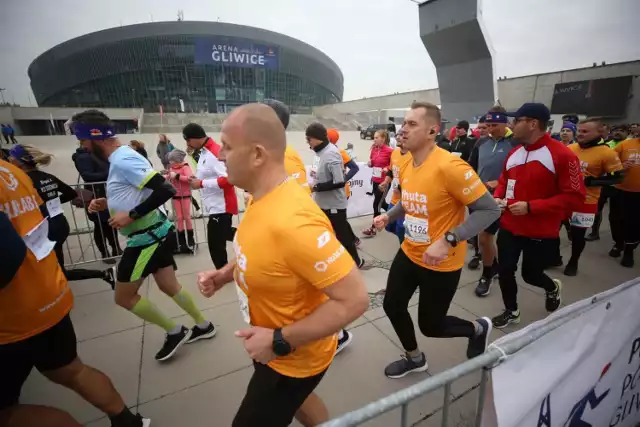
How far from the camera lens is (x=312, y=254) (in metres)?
1.08

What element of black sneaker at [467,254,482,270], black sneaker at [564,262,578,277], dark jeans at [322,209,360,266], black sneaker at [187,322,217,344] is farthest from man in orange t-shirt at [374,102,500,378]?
black sneaker at [564,262,578,277]

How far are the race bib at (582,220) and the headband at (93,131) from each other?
589 cm

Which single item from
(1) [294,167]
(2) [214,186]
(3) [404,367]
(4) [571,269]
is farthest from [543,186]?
(2) [214,186]

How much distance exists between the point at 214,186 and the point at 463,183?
2.81 metres

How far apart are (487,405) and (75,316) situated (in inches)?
179

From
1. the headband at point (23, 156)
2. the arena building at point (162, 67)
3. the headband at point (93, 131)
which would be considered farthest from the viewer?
the arena building at point (162, 67)

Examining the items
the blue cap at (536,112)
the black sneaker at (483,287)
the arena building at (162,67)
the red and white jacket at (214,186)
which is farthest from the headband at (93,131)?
the arena building at (162,67)

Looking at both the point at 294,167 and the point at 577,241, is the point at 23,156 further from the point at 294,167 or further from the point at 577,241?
the point at 577,241

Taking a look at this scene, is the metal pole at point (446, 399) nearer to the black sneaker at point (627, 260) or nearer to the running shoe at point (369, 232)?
the running shoe at point (369, 232)

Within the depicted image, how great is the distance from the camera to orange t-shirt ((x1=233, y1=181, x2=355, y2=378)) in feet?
3.59

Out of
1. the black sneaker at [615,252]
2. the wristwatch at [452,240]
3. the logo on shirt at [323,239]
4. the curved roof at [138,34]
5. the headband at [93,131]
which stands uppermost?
the curved roof at [138,34]

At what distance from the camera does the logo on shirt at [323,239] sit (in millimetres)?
1099

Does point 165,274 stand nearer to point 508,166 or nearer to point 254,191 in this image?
point 254,191

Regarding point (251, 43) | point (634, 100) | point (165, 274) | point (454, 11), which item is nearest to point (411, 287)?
point (165, 274)
